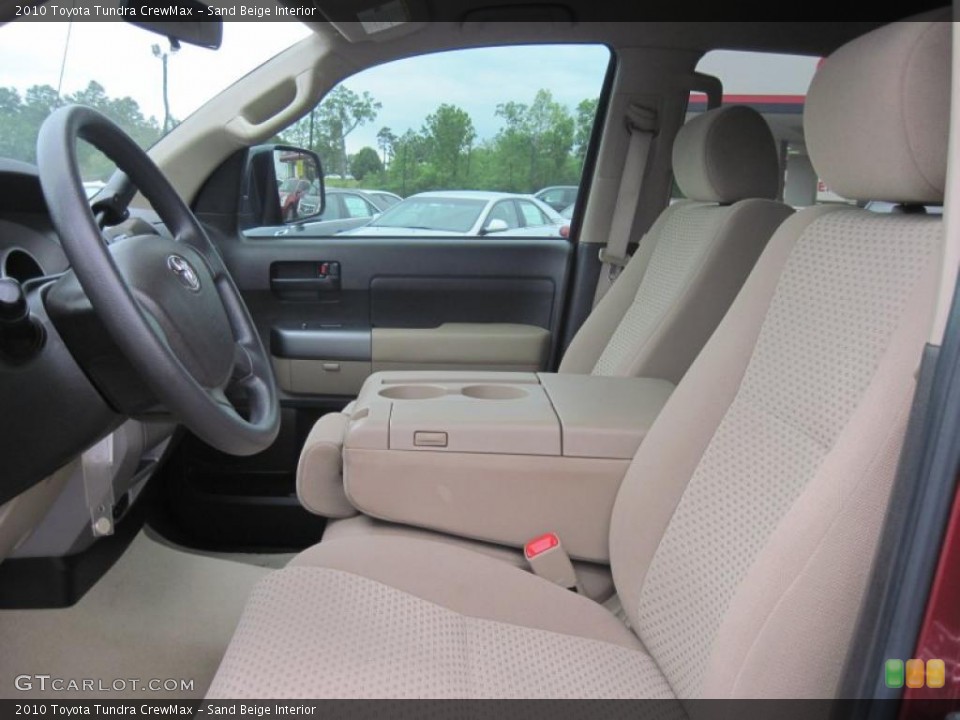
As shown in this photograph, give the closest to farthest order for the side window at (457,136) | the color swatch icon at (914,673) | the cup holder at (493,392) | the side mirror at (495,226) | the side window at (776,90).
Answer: the color swatch icon at (914,673), the cup holder at (493,392), the side window at (776,90), the side window at (457,136), the side mirror at (495,226)

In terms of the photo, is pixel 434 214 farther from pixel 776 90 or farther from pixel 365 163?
pixel 776 90

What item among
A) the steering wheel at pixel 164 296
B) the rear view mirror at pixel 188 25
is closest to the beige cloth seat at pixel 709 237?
the steering wheel at pixel 164 296

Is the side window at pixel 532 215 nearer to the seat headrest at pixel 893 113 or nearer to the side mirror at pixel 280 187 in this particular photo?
the side mirror at pixel 280 187

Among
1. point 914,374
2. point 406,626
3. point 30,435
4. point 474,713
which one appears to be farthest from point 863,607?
point 30,435

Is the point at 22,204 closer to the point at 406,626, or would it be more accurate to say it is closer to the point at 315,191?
the point at 406,626

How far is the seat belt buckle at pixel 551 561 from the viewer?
A: 139 cm

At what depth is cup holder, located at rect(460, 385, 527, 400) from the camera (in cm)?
170

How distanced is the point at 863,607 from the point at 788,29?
1.90 meters

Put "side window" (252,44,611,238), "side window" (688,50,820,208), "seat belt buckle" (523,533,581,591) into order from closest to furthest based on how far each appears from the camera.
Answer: "seat belt buckle" (523,533,581,591)
"side window" (688,50,820,208)
"side window" (252,44,611,238)

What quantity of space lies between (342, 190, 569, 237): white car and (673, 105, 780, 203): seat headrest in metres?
0.81

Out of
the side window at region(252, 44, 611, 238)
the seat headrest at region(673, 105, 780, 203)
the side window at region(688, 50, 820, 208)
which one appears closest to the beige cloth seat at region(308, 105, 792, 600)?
the seat headrest at region(673, 105, 780, 203)

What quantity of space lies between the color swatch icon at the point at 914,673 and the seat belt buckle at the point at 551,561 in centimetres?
61

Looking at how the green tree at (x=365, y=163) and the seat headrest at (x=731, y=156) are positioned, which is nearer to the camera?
the seat headrest at (x=731, y=156)

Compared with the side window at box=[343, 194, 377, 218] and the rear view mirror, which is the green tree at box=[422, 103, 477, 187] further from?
the rear view mirror
